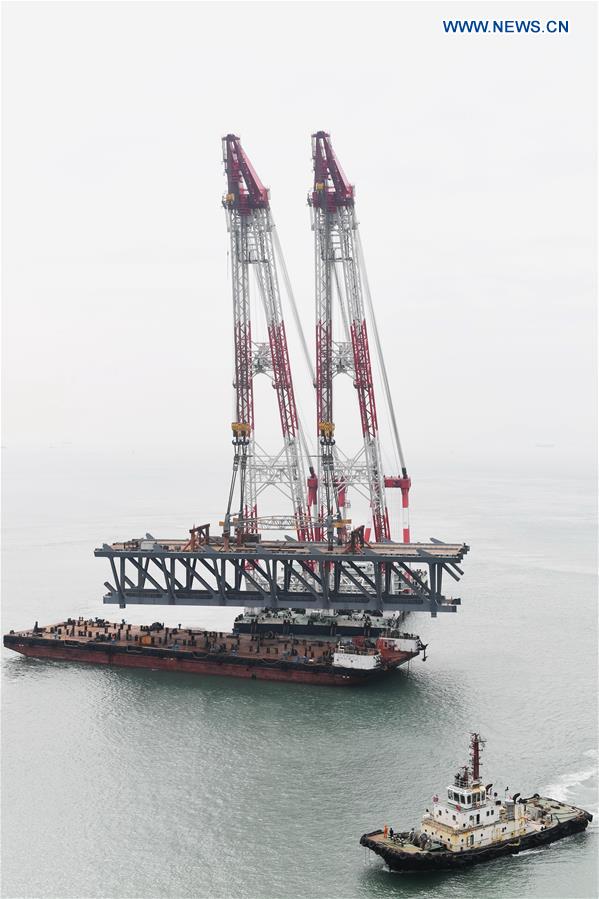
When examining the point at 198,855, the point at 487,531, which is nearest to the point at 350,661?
the point at 198,855

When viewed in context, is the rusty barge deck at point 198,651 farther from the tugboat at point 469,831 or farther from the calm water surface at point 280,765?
the tugboat at point 469,831

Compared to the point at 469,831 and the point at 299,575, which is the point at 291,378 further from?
the point at 469,831

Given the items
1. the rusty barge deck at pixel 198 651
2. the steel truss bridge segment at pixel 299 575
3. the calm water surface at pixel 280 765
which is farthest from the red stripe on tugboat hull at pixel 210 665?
the steel truss bridge segment at pixel 299 575

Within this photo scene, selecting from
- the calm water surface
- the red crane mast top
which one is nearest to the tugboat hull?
the calm water surface

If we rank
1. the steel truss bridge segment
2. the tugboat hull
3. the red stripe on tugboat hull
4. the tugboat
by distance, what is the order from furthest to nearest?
the steel truss bridge segment → the red stripe on tugboat hull → the tugboat → the tugboat hull

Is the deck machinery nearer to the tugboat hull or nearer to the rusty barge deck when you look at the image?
the rusty barge deck

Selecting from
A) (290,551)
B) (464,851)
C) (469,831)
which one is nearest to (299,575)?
(290,551)
